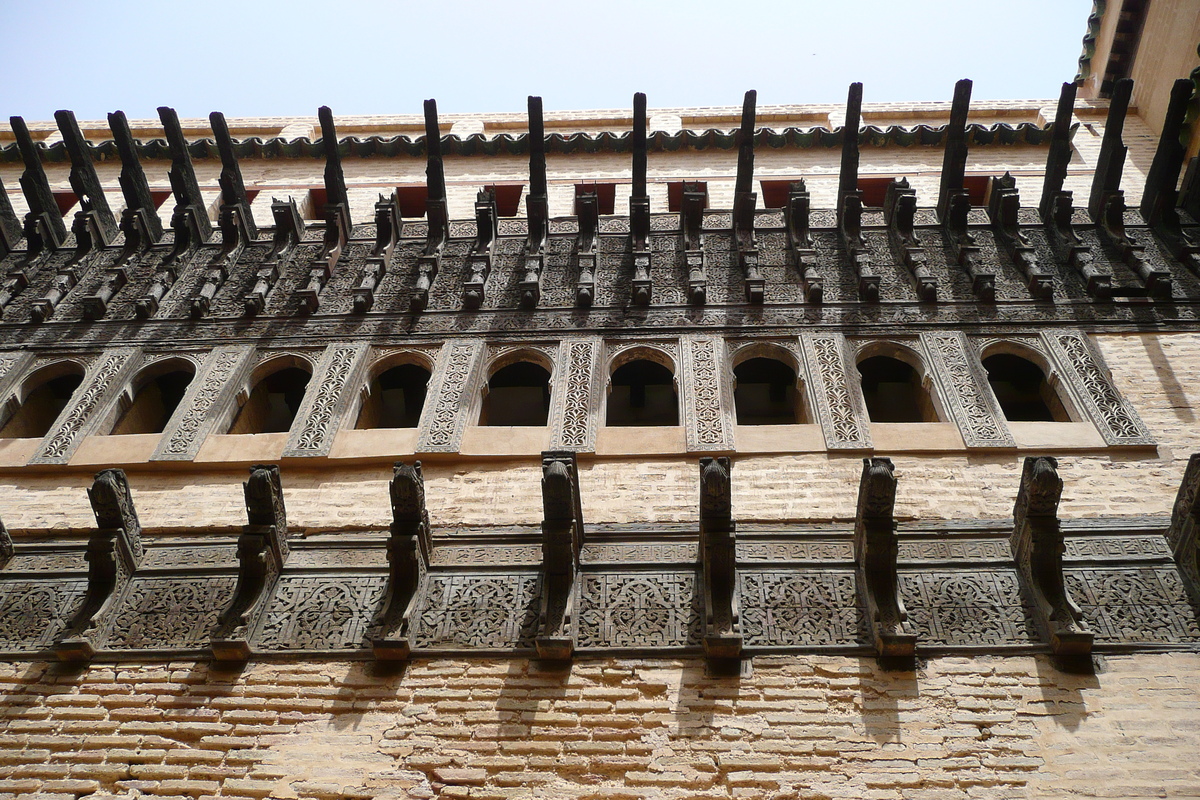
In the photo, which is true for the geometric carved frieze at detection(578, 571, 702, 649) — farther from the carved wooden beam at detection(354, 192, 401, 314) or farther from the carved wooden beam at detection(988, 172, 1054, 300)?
the carved wooden beam at detection(988, 172, 1054, 300)

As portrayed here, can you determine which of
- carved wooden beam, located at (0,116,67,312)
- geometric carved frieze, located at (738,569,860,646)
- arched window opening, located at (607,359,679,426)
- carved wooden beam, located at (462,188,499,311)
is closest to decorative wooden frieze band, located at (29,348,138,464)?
carved wooden beam, located at (0,116,67,312)

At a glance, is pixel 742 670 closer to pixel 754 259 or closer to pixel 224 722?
pixel 224 722

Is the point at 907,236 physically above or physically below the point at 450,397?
above

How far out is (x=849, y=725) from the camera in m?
4.11

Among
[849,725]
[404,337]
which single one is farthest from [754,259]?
[849,725]

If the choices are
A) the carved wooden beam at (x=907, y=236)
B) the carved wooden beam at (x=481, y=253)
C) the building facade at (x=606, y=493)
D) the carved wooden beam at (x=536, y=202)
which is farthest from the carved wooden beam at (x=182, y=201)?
the carved wooden beam at (x=907, y=236)

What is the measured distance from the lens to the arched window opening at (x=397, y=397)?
711cm

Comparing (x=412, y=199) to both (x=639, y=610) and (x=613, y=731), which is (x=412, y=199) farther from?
(x=613, y=731)

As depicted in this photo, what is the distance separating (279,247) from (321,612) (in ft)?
15.1

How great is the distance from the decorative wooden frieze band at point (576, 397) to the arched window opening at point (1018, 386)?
3.07 metres

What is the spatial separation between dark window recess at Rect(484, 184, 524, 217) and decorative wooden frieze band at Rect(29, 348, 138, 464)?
5.16 metres

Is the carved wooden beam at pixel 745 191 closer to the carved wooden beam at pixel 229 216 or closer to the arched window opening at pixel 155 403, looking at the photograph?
the carved wooden beam at pixel 229 216

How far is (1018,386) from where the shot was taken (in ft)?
23.1

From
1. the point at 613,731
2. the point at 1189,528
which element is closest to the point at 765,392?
the point at 1189,528
